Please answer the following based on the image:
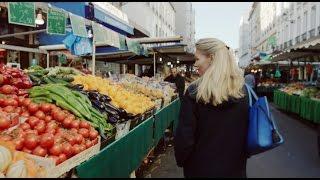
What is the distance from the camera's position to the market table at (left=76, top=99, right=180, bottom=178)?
4.05 metres

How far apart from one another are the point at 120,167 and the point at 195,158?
2000 millimetres

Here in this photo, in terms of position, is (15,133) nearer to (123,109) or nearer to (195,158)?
(195,158)

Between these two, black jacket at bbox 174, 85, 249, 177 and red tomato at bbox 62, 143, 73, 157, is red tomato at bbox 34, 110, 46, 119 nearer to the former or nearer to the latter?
red tomato at bbox 62, 143, 73, 157

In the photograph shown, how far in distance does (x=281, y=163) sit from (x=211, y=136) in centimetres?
592

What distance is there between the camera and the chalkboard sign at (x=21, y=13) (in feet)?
19.4

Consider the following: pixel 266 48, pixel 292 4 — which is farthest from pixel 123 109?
pixel 266 48

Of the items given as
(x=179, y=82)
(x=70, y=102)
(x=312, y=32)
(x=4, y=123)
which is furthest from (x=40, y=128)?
(x=312, y=32)

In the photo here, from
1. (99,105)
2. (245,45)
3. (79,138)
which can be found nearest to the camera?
(79,138)

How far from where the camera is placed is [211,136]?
3.17 meters

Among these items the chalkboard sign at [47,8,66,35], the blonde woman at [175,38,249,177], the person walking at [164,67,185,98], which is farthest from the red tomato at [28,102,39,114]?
the person walking at [164,67,185,98]

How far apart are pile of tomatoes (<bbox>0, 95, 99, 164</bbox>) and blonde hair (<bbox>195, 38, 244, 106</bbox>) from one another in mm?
1533

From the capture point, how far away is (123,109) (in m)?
6.86

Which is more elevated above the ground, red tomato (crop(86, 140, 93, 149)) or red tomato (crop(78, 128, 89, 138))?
red tomato (crop(78, 128, 89, 138))

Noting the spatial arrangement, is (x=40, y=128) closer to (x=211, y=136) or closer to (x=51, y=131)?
(x=51, y=131)
